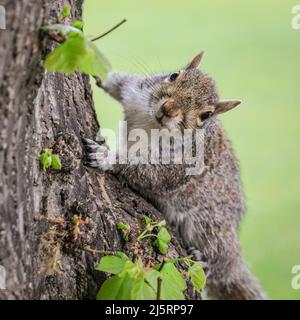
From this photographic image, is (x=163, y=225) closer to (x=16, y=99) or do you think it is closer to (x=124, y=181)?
(x=124, y=181)

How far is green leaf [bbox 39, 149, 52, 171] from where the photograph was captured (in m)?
1.65

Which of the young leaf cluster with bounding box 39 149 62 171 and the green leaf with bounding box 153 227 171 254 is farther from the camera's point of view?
the green leaf with bounding box 153 227 171 254

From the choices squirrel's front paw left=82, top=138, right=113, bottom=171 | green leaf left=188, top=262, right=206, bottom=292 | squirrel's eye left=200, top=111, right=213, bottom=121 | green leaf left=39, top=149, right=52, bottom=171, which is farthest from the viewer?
squirrel's eye left=200, top=111, right=213, bottom=121

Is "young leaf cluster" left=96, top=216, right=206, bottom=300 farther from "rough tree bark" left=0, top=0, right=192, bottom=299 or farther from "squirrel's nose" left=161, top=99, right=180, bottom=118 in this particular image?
"squirrel's nose" left=161, top=99, right=180, bottom=118

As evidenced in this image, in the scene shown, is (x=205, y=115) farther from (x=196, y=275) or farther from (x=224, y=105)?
(x=196, y=275)

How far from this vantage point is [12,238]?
144cm

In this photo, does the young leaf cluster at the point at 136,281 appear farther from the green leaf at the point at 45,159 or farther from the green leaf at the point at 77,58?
the green leaf at the point at 77,58

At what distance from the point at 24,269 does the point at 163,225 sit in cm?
66

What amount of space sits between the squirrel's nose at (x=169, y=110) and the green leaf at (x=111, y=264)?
0.70 metres

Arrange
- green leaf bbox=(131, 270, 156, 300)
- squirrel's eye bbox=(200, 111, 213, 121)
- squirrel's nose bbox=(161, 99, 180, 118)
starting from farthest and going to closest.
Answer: squirrel's eye bbox=(200, 111, 213, 121) → squirrel's nose bbox=(161, 99, 180, 118) → green leaf bbox=(131, 270, 156, 300)

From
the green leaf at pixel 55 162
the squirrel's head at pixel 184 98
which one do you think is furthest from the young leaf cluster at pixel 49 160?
the squirrel's head at pixel 184 98

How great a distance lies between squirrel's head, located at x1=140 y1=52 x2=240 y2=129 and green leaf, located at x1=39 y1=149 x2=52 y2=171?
2.11 feet

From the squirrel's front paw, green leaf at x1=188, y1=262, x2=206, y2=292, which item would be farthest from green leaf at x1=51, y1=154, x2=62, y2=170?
green leaf at x1=188, y1=262, x2=206, y2=292

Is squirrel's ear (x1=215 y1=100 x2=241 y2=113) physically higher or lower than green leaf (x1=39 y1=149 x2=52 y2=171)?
higher
